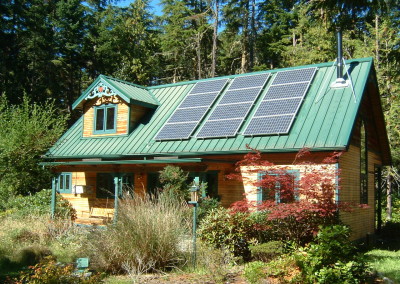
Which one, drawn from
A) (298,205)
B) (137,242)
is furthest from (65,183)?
(298,205)

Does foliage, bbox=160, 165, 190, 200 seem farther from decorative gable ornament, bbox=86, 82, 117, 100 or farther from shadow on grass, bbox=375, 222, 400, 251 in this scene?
shadow on grass, bbox=375, 222, 400, 251

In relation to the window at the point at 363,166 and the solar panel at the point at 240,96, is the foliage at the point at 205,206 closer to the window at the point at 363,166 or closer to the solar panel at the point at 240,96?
the solar panel at the point at 240,96

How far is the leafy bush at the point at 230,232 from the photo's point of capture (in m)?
10.3

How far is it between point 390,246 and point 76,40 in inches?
1084

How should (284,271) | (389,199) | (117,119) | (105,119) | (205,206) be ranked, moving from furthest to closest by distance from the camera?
(389,199) → (105,119) → (117,119) → (205,206) → (284,271)

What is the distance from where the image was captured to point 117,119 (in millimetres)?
17359

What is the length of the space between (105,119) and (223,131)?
6068 mm

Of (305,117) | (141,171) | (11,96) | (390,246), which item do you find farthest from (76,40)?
(390,246)

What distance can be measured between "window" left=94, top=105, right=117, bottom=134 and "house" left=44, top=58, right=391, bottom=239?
0.14 feet

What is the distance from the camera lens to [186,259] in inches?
356

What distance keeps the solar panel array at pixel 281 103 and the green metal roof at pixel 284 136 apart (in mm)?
208

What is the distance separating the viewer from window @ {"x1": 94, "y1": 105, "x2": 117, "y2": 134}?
17594 millimetres

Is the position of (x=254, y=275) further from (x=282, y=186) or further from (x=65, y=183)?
(x=65, y=183)

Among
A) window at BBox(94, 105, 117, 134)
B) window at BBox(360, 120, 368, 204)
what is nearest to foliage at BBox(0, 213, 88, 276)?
window at BBox(94, 105, 117, 134)
